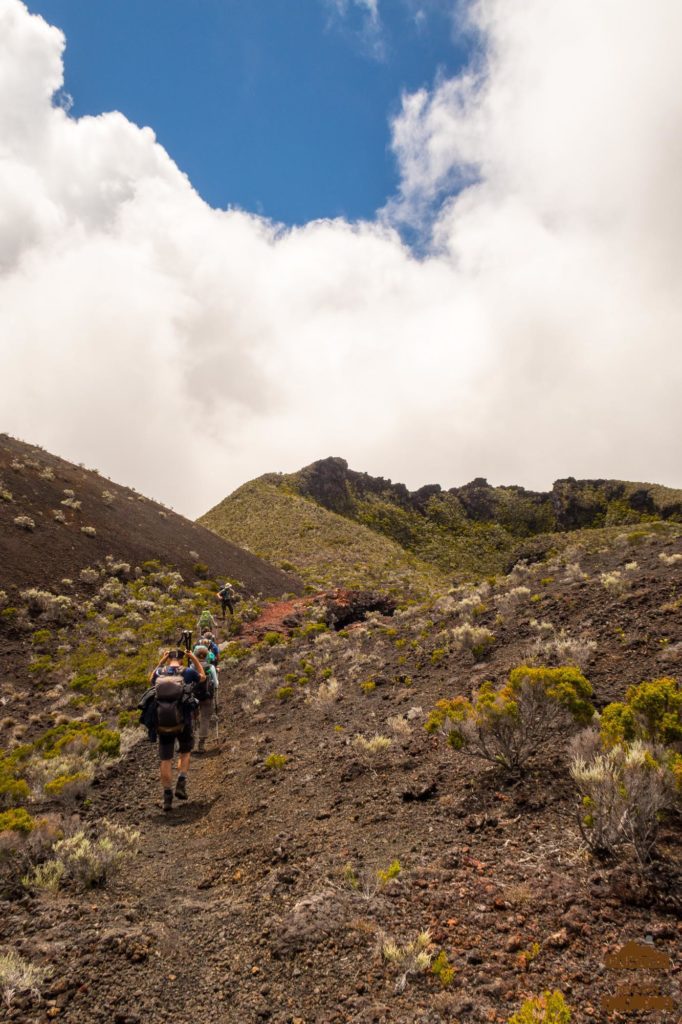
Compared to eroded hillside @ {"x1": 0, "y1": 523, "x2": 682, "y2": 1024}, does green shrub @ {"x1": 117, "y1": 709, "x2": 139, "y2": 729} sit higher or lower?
lower

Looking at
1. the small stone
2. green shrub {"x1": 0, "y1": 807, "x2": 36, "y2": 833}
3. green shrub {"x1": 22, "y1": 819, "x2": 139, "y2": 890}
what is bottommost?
green shrub {"x1": 22, "y1": 819, "x2": 139, "y2": 890}

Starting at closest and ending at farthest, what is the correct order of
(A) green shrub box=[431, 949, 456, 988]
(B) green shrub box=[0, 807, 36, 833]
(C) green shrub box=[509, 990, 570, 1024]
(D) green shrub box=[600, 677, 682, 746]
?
(C) green shrub box=[509, 990, 570, 1024], (A) green shrub box=[431, 949, 456, 988], (D) green shrub box=[600, 677, 682, 746], (B) green shrub box=[0, 807, 36, 833]

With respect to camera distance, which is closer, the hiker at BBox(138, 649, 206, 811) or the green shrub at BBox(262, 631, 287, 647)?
the hiker at BBox(138, 649, 206, 811)

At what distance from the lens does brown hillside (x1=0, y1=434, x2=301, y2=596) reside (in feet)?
78.5

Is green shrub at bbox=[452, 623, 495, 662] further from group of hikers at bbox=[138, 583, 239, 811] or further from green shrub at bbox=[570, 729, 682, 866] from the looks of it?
green shrub at bbox=[570, 729, 682, 866]

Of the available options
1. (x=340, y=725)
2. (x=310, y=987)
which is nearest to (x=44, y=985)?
(x=310, y=987)

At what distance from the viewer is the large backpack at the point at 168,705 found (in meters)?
8.31

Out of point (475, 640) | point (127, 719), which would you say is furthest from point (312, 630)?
point (475, 640)

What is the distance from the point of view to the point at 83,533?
28.5 m

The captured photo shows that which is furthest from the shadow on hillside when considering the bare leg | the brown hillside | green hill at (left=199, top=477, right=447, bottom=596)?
green hill at (left=199, top=477, right=447, bottom=596)

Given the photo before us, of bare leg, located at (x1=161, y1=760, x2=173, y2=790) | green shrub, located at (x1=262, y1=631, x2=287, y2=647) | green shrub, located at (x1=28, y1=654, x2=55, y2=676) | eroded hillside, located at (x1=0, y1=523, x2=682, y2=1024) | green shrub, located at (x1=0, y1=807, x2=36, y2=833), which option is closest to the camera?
eroded hillside, located at (x1=0, y1=523, x2=682, y2=1024)

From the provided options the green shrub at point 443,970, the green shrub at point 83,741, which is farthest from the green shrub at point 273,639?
the green shrub at point 443,970

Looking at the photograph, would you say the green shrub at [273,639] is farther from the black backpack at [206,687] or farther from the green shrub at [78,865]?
the green shrub at [78,865]

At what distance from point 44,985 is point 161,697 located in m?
→ 4.29
